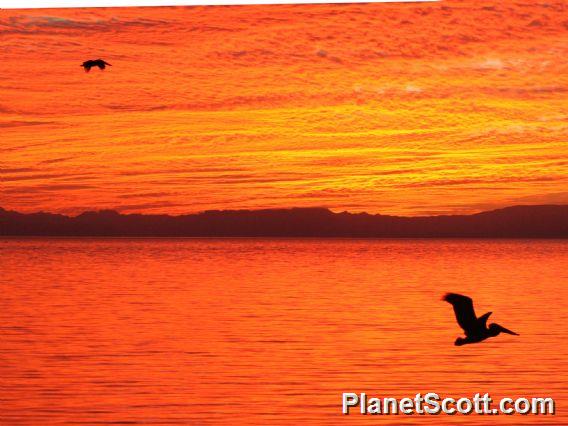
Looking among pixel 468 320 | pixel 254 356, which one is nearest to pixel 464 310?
pixel 468 320

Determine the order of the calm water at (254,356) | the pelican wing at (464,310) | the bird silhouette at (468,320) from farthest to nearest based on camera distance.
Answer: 1. the calm water at (254,356)
2. the bird silhouette at (468,320)
3. the pelican wing at (464,310)

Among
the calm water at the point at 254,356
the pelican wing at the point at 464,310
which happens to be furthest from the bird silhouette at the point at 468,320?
the calm water at the point at 254,356

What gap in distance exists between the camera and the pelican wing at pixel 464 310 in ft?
48.9

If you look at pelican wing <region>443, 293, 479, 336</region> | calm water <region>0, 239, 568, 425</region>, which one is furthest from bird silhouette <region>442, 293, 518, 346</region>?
calm water <region>0, 239, 568, 425</region>

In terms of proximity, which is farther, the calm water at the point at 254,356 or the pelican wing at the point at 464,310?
the calm water at the point at 254,356

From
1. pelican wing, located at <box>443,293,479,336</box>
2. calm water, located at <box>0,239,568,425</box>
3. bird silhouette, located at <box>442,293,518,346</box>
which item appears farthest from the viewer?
calm water, located at <box>0,239,568,425</box>

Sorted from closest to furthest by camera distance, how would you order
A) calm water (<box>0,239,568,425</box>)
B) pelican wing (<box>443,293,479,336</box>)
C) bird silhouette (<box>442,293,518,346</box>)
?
pelican wing (<box>443,293,479,336</box>) < bird silhouette (<box>442,293,518,346</box>) < calm water (<box>0,239,568,425</box>)

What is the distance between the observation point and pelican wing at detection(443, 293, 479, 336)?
48.9 ft

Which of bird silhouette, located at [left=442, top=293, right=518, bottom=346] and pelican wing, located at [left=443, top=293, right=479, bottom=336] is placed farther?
bird silhouette, located at [left=442, top=293, right=518, bottom=346]

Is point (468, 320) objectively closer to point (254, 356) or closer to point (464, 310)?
point (464, 310)

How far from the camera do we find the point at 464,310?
50.8 feet

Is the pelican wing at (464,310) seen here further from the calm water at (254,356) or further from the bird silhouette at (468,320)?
the calm water at (254,356)

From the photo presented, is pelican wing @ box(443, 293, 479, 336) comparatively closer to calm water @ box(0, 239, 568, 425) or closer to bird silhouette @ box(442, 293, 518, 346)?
bird silhouette @ box(442, 293, 518, 346)

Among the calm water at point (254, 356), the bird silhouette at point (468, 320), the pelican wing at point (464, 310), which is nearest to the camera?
the pelican wing at point (464, 310)
